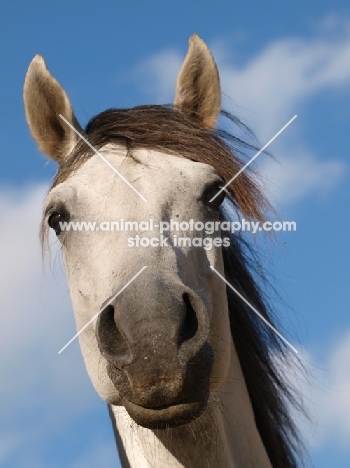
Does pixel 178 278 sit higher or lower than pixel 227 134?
lower

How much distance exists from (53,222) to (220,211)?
1017 millimetres

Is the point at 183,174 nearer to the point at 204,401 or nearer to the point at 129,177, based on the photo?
the point at 129,177

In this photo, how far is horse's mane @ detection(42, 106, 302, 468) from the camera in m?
4.12

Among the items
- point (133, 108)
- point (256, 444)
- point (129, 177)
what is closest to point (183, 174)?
point (129, 177)

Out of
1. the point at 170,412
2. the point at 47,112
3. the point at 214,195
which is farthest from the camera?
the point at 47,112

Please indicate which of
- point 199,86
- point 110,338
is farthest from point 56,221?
point 199,86

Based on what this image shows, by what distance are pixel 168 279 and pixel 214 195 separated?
90 centimetres

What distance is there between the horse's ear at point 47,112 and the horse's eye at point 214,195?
108cm

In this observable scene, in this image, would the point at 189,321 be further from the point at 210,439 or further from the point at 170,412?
the point at 210,439

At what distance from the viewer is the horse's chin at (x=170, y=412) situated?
9.98 feet

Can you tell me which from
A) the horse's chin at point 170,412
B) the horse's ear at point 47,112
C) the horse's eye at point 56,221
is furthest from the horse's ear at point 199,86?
the horse's chin at point 170,412

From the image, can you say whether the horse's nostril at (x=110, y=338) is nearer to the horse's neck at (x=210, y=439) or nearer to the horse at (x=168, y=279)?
the horse at (x=168, y=279)

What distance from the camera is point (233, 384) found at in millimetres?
3918

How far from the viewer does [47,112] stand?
4523 mm
